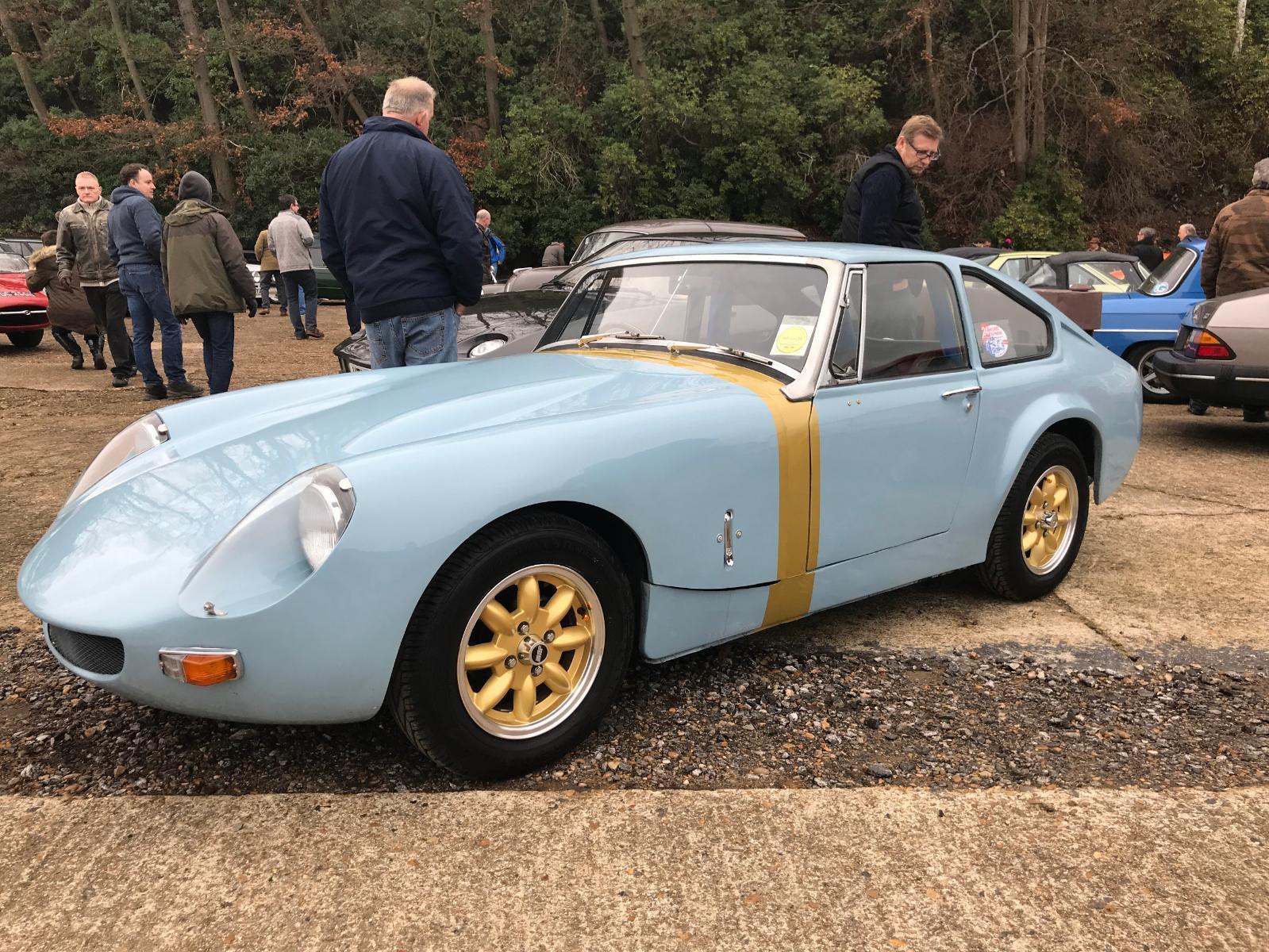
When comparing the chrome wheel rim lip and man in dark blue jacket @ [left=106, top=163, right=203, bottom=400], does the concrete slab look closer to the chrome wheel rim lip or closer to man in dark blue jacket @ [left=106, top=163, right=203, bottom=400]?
man in dark blue jacket @ [left=106, top=163, right=203, bottom=400]

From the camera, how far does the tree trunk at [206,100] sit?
25375 mm

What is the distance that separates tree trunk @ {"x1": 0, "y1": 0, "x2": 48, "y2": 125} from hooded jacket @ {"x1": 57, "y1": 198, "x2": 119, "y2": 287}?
24.6 metres

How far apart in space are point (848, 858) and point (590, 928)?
62 centimetres

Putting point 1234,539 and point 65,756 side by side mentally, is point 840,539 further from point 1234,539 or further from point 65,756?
point 1234,539

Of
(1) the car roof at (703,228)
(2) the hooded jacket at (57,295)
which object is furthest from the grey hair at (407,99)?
(2) the hooded jacket at (57,295)

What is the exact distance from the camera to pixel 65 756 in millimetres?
2678

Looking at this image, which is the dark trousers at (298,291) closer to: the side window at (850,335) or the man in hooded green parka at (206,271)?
the man in hooded green parka at (206,271)

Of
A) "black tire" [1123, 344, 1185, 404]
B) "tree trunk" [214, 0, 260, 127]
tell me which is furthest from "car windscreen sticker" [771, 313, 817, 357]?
"tree trunk" [214, 0, 260, 127]

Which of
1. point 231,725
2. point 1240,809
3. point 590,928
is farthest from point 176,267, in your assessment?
point 1240,809

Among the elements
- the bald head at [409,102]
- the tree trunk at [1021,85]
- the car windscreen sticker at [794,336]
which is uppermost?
the tree trunk at [1021,85]

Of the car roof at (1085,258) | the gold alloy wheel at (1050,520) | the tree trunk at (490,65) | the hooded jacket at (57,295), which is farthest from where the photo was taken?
the tree trunk at (490,65)

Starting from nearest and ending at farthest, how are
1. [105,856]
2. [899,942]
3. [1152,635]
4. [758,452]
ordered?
[899,942] < [105,856] < [758,452] < [1152,635]

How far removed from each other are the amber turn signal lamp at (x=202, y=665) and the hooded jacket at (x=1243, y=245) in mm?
7300

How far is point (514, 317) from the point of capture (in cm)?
702
